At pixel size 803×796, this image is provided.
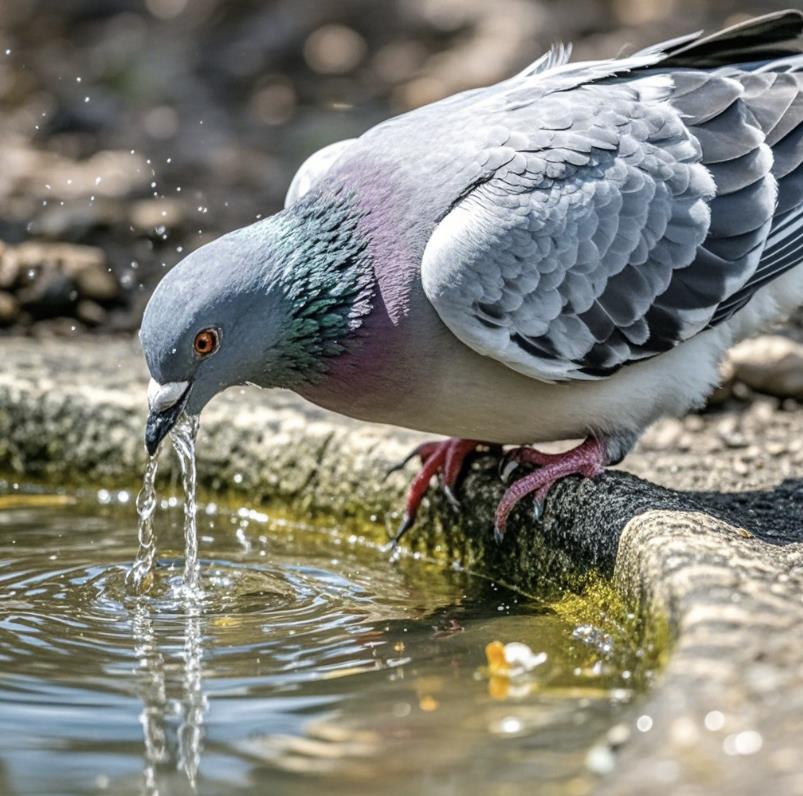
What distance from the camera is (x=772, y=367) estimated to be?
21.7 ft

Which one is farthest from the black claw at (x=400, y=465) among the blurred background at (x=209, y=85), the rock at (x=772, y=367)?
the blurred background at (x=209, y=85)

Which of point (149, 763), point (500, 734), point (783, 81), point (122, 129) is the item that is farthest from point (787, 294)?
point (122, 129)

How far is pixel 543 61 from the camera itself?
19.0 ft

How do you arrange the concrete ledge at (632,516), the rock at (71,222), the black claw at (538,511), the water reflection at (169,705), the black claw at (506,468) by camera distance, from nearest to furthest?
1. the concrete ledge at (632,516)
2. the water reflection at (169,705)
3. the black claw at (538,511)
4. the black claw at (506,468)
5. the rock at (71,222)

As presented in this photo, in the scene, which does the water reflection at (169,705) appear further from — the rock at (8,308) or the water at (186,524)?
the rock at (8,308)

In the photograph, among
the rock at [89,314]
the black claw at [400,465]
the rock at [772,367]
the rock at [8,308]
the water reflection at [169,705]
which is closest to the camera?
the water reflection at [169,705]

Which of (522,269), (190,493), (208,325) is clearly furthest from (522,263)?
(190,493)

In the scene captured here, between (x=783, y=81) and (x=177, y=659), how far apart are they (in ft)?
10.5

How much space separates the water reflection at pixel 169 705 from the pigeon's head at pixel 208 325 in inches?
26.2

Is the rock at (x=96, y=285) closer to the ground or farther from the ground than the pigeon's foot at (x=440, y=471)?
farther from the ground

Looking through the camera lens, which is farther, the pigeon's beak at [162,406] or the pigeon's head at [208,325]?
the pigeon's beak at [162,406]

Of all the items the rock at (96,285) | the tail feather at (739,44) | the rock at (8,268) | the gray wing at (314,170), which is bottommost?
the rock at (96,285)

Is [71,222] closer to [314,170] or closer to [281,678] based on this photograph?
[314,170]

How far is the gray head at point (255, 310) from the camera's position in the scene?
4.55m
